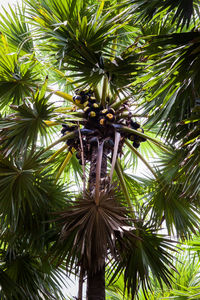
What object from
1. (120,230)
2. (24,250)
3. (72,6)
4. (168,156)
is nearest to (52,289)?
(24,250)

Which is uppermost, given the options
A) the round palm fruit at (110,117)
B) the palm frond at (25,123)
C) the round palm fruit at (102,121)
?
the round palm fruit at (110,117)

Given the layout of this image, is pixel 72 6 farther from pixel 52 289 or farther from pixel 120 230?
pixel 52 289

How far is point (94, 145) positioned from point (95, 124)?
191 mm

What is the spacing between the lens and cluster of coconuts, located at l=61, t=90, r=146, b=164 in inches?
151

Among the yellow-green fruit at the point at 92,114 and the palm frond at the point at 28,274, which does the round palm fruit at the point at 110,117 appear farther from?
the palm frond at the point at 28,274

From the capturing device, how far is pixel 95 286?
343 centimetres

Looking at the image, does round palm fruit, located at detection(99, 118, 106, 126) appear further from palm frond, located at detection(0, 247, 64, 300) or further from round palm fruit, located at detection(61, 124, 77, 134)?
palm frond, located at detection(0, 247, 64, 300)

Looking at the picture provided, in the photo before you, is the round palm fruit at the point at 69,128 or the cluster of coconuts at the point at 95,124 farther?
the round palm fruit at the point at 69,128

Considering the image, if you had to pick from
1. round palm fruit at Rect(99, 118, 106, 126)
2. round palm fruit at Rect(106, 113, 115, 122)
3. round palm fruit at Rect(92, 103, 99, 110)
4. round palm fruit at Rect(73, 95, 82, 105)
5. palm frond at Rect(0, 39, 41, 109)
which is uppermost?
palm frond at Rect(0, 39, 41, 109)

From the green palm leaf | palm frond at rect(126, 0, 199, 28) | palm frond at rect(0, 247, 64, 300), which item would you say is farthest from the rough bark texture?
the green palm leaf

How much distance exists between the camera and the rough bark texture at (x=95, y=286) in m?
3.41

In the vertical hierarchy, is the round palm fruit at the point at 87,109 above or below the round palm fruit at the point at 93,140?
above

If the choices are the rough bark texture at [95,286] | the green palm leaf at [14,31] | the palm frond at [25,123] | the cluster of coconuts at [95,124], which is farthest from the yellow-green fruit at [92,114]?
the rough bark texture at [95,286]

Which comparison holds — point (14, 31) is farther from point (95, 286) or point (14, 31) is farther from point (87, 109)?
point (95, 286)
